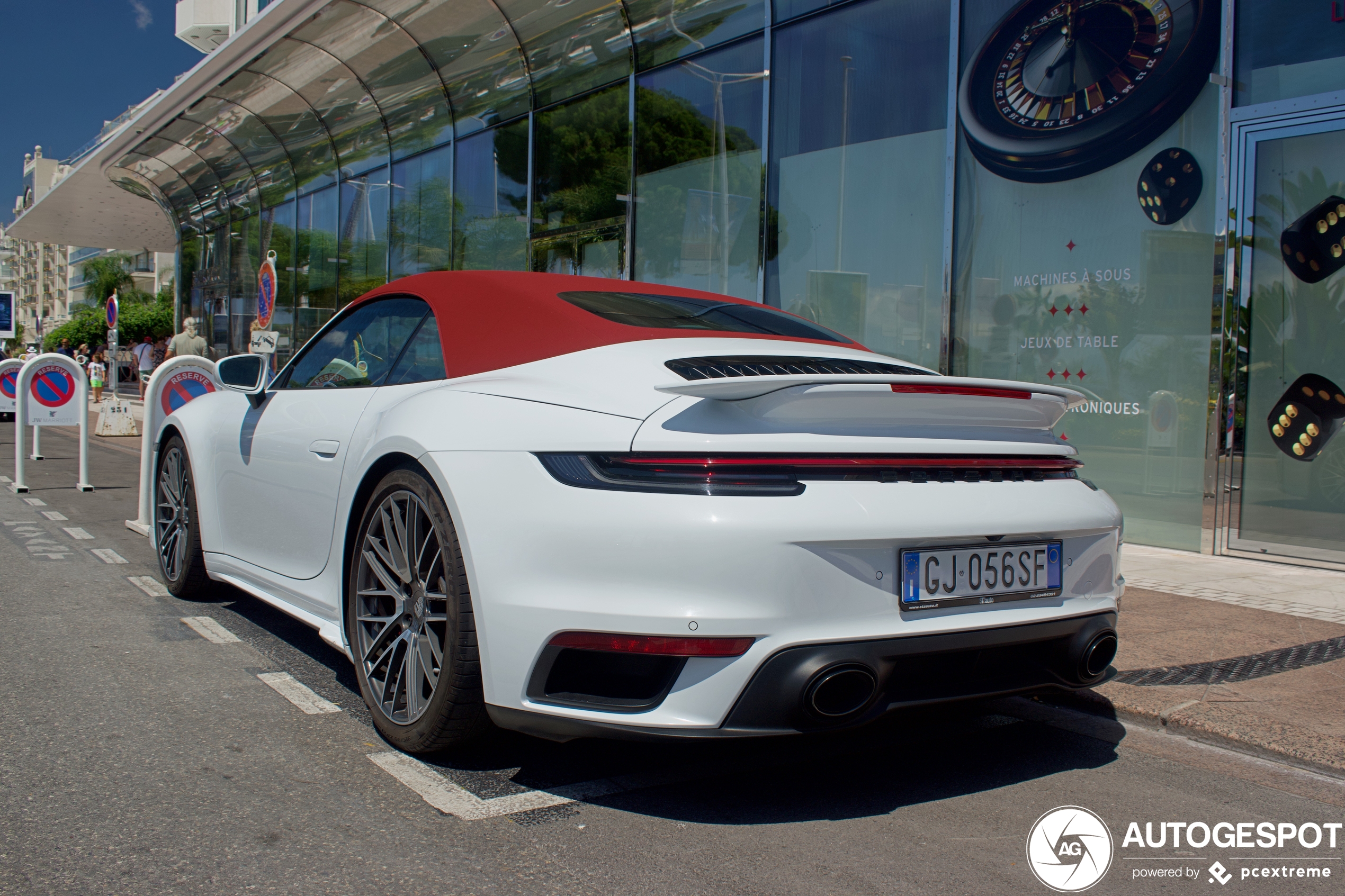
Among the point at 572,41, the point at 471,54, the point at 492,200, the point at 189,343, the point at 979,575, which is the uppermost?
the point at 471,54

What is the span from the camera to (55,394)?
35.0 ft

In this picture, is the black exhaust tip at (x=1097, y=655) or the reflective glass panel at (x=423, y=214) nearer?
the black exhaust tip at (x=1097, y=655)

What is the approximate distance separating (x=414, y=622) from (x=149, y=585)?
329cm

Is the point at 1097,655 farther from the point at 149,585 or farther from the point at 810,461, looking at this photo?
the point at 149,585

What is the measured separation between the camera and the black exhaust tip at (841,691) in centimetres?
234

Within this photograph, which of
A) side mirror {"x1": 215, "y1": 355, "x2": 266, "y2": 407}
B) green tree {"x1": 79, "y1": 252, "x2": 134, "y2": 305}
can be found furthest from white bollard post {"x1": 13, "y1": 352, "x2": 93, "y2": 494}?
green tree {"x1": 79, "y1": 252, "x2": 134, "y2": 305}

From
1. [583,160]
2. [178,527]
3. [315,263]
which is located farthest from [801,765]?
[315,263]

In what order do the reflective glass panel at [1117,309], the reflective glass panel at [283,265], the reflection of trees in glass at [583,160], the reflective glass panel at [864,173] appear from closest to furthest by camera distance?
1. the reflective glass panel at [1117,309]
2. the reflective glass panel at [864,173]
3. the reflection of trees in glass at [583,160]
4. the reflective glass panel at [283,265]

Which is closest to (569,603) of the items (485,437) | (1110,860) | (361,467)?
(485,437)

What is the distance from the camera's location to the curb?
126 inches

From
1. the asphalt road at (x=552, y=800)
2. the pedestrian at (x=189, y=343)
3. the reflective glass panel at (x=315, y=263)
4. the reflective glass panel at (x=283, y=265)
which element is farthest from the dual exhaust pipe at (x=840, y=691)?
the reflective glass panel at (x=283, y=265)

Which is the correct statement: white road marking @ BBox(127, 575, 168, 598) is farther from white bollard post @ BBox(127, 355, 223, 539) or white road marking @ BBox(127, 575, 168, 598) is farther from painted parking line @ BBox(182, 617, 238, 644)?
white bollard post @ BBox(127, 355, 223, 539)

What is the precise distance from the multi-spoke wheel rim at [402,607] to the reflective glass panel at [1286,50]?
258 inches

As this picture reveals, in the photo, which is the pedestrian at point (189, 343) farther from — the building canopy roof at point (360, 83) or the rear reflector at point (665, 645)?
the rear reflector at point (665, 645)
